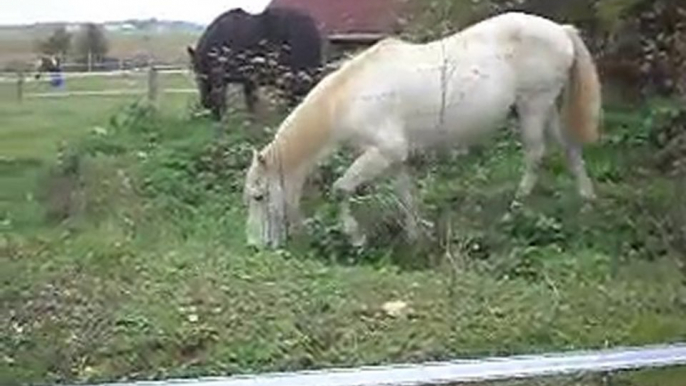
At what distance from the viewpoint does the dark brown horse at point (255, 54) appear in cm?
1048

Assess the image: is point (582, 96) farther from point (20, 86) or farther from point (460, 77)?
point (20, 86)

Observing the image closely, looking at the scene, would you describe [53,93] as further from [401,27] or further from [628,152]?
[628,152]

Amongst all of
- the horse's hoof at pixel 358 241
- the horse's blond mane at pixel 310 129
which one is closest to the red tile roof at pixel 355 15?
the horse's blond mane at pixel 310 129

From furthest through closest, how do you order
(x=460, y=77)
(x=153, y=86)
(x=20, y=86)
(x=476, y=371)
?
(x=153, y=86) < (x=20, y=86) < (x=460, y=77) < (x=476, y=371)

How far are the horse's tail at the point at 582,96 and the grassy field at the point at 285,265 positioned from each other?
264 mm

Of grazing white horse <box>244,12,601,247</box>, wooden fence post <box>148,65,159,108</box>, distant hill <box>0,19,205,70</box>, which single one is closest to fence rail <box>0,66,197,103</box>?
wooden fence post <box>148,65,159,108</box>

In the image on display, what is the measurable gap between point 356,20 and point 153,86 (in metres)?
1.45

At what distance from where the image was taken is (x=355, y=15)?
10.6 metres

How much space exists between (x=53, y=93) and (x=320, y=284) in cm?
310

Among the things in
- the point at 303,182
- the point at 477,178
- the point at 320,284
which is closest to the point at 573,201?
the point at 477,178

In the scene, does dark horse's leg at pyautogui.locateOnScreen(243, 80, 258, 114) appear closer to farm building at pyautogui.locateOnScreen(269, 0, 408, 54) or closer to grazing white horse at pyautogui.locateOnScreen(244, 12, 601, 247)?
farm building at pyautogui.locateOnScreen(269, 0, 408, 54)

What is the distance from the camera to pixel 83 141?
9656 millimetres

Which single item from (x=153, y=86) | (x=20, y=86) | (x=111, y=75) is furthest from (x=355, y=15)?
(x=20, y=86)

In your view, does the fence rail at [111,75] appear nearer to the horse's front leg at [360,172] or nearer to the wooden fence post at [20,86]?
the wooden fence post at [20,86]
